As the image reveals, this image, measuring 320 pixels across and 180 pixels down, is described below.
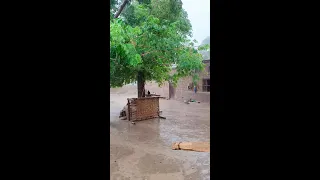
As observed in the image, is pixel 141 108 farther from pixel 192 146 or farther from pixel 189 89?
pixel 189 89

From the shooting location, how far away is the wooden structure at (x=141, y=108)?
9.57 m

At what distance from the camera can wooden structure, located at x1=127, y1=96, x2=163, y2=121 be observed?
9570 millimetres

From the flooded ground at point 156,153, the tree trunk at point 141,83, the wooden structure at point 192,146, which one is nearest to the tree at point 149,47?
the tree trunk at point 141,83

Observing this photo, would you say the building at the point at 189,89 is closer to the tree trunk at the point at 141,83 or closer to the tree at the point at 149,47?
the tree trunk at the point at 141,83

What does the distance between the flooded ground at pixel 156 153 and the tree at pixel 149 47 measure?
90.0 inches

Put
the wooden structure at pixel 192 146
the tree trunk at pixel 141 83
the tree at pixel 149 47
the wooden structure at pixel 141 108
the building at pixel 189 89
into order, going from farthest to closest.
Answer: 1. the building at pixel 189 89
2. the tree trunk at pixel 141 83
3. the wooden structure at pixel 141 108
4. the tree at pixel 149 47
5. the wooden structure at pixel 192 146

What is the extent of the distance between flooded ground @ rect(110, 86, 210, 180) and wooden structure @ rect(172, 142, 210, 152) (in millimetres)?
201

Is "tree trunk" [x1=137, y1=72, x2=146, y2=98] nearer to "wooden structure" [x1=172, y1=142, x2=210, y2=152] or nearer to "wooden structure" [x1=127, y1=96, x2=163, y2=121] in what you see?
"wooden structure" [x1=127, y1=96, x2=163, y2=121]

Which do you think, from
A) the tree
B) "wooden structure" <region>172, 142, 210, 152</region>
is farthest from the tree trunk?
"wooden structure" <region>172, 142, 210, 152</region>

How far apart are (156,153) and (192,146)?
1.06 meters

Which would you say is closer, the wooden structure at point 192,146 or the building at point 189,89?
the wooden structure at point 192,146
